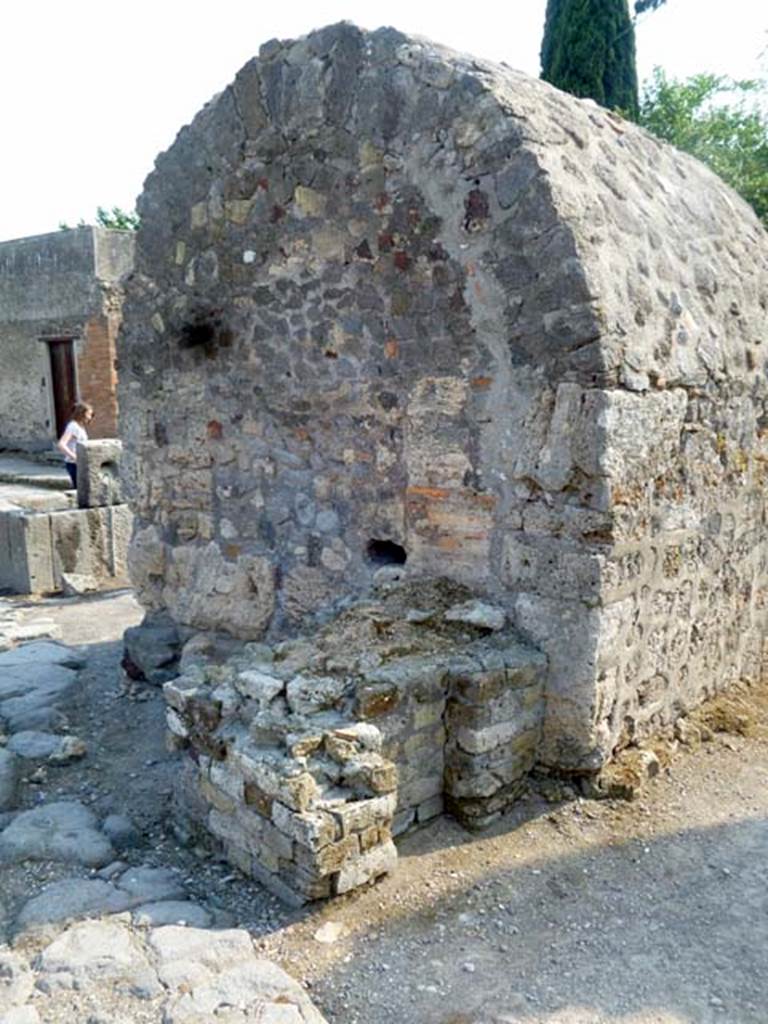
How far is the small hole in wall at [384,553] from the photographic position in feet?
14.4

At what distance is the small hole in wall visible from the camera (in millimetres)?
4398

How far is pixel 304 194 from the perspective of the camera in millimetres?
4402

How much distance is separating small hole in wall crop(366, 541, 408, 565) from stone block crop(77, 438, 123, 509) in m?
4.77

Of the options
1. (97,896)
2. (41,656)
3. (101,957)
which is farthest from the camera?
(41,656)

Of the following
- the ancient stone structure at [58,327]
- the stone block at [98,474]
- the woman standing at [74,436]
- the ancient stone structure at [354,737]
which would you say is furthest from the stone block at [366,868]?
the ancient stone structure at [58,327]

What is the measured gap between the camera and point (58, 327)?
1334 centimetres

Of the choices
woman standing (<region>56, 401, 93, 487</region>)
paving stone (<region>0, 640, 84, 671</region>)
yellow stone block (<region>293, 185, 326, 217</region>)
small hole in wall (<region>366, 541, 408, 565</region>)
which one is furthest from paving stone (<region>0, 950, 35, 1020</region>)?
woman standing (<region>56, 401, 93, 487</region>)

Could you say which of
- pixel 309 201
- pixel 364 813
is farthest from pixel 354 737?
pixel 309 201

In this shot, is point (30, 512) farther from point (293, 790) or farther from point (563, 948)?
point (563, 948)

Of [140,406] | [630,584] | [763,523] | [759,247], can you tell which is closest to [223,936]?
[630,584]

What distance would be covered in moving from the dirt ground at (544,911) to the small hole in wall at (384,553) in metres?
1.36

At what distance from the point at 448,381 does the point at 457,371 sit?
6 centimetres

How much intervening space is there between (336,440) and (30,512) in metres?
4.93

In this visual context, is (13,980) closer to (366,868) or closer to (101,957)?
(101,957)
